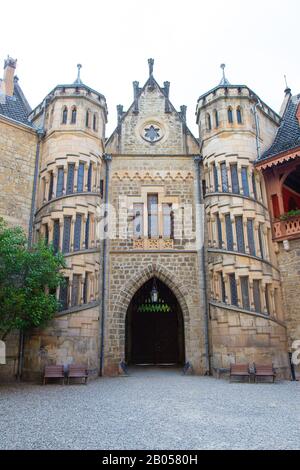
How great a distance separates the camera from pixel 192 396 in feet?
31.6

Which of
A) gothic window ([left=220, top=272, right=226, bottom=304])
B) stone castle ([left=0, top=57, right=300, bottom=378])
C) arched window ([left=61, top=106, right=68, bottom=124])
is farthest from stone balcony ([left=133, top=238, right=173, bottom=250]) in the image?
arched window ([left=61, top=106, right=68, bottom=124])

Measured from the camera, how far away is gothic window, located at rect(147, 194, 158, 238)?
16.6m

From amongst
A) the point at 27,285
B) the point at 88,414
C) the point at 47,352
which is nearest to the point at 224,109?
the point at 27,285

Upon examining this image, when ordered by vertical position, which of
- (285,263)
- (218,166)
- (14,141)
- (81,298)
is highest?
(14,141)

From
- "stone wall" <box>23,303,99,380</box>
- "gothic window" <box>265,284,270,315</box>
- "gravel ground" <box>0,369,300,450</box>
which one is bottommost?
"gravel ground" <box>0,369,300,450</box>

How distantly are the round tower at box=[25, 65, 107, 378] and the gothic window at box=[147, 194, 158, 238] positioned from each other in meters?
2.47

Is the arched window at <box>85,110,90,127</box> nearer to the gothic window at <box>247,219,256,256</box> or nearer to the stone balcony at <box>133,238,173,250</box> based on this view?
the stone balcony at <box>133,238,173,250</box>

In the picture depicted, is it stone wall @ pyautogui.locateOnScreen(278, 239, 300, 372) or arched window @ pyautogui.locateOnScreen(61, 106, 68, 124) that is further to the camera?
arched window @ pyautogui.locateOnScreen(61, 106, 68, 124)

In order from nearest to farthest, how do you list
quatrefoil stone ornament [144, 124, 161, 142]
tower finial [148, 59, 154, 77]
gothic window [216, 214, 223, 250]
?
1. gothic window [216, 214, 223, 250]
2. quatrefoil stone ornament [144, 124, 161, 142]
3. tower finial [148, 59, 154, 77]

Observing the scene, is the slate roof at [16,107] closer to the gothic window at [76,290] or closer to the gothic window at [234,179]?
the gothic window at [76,290]

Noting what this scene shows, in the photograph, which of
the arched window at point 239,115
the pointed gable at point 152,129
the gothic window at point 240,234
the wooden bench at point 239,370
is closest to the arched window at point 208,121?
the pointed gable at point 152,129

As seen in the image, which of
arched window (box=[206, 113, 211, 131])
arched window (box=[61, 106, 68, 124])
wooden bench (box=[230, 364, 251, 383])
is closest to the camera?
wooden bench (box=[230, 364, 251, 383])
